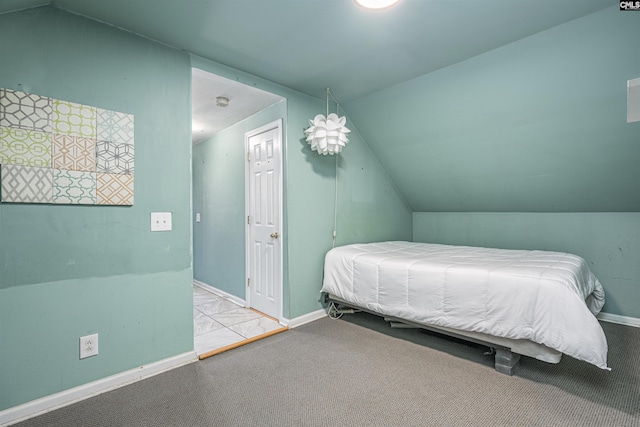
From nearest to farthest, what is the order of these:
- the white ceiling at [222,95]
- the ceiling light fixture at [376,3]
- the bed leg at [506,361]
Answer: the ceiling light fixture at [376,3]
the bed leg at [506,361]
the white ceiling at [222,95]

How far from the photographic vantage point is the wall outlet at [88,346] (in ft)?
6.27

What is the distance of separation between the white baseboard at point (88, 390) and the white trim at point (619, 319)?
13.0ft

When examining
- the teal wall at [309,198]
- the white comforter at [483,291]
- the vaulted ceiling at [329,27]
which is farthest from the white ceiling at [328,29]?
the white comforter at [483,291]

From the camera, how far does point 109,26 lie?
204 centimetres

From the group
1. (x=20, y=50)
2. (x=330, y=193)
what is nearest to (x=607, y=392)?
(x=330, y=193)

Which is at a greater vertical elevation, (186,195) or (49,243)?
(186,195)

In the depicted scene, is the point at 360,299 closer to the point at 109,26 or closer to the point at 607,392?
the point at 607,392

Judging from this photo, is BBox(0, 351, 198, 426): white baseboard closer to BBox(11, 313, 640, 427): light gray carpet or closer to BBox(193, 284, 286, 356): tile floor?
BBox(11, 313, 640, 427): light gray carpet

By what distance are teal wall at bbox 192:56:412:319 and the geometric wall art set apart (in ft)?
2.96

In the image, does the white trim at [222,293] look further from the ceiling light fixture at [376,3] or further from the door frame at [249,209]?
the ceiling light fixture at [376,3]

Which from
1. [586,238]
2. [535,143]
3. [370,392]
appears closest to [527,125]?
[535,143]

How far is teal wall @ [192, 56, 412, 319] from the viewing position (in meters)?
3.05

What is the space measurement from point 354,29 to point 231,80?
3.76 ft

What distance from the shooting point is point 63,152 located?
1870mm
